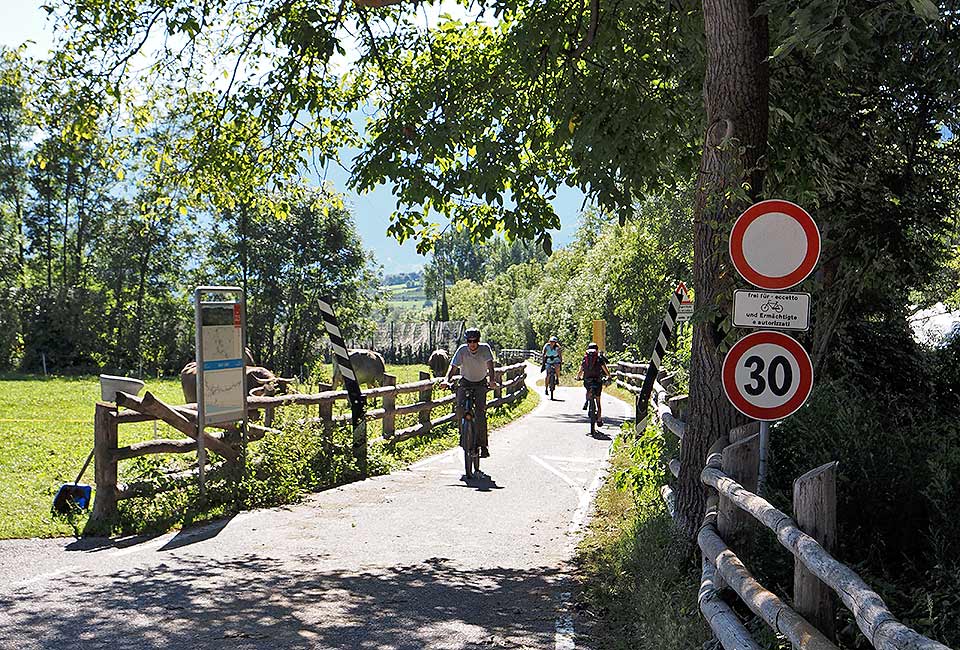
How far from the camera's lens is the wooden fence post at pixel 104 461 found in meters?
10.3

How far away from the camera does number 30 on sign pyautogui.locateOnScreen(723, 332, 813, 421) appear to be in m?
6.50

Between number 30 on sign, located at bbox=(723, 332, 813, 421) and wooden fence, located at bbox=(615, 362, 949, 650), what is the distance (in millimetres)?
263

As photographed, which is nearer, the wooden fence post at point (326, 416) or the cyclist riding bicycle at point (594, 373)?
the wooden fence post at point (326, 416)

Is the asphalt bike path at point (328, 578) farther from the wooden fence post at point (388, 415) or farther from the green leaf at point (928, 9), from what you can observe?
the green leaf at point (928, 9)

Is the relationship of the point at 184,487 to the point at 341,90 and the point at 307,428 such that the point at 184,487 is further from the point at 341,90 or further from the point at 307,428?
the point at 341,90

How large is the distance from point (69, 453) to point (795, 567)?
14.3 meters

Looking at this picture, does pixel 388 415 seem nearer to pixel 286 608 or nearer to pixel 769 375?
pixel 286 608

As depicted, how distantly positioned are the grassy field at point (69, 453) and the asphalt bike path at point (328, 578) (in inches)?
17.9

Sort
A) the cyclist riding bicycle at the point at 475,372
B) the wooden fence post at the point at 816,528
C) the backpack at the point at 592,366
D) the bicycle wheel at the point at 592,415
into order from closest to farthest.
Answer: the wooden fence post at the point at 816,528, the cyclist riding bicycle at the point at 475,372, the bicycle wheel at the point at 592,415, the backpack at the point at 592,366

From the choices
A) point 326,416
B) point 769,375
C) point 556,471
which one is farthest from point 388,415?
point 769,375

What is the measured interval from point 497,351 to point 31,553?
88.3 m

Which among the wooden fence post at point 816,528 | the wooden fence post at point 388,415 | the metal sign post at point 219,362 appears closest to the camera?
the wooden fence post at point 816,528

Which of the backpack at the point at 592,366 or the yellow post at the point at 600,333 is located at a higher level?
the yellow post at the point at 600,333

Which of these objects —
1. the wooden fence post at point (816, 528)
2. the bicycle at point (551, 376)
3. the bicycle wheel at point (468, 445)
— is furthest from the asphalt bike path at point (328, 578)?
the bicycle at point (551, 376)
